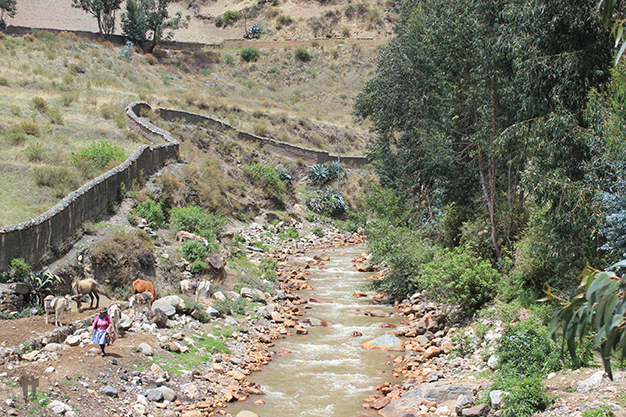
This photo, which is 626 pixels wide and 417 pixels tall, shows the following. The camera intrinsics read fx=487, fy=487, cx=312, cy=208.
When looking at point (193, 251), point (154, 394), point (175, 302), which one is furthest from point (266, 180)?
point (154, 394)

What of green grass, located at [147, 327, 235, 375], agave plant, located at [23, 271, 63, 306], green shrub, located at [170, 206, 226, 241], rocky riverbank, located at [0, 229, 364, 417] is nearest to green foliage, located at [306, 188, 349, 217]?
green shrub, located at [170, 206, 226, 241]

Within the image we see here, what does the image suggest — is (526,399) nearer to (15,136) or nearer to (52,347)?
(52,347)

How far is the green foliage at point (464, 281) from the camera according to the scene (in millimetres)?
11609

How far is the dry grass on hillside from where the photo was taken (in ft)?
55.8

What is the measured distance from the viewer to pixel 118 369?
324 inches

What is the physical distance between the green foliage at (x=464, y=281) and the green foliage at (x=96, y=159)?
38.7ft

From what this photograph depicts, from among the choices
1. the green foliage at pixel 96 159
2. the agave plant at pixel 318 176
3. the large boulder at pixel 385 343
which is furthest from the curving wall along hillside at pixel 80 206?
the agave plant at pixel 318 176

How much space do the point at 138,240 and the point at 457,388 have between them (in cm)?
902

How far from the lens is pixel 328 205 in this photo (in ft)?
105

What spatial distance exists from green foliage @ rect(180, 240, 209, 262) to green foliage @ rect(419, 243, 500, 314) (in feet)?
21.8

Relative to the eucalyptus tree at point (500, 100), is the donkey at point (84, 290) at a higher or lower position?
lower

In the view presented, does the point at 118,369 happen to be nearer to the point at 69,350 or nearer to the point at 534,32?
the point at 69,350

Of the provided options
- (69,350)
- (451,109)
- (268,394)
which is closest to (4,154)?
(69,350)

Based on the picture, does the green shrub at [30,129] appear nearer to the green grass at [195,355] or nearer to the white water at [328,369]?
the white water at [328,369]
